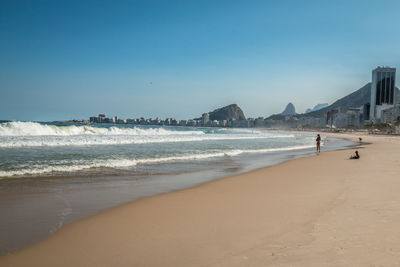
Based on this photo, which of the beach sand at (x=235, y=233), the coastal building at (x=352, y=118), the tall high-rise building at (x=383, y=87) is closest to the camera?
the beach sand at (x=235, y=233)

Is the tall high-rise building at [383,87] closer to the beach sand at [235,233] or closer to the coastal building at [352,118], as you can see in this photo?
the coastal building at [352,118]

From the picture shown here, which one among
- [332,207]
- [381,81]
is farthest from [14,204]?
[381,81]

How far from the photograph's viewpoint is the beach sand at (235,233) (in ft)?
9.68

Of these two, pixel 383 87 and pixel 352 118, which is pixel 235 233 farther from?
pixel 383 87

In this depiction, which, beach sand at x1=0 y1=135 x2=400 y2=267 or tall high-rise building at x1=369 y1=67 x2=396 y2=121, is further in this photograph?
tall high-rise building at x1=369 y1=67 x2=396 y2=121

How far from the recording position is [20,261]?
3.04 metres

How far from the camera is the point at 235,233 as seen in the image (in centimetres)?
371

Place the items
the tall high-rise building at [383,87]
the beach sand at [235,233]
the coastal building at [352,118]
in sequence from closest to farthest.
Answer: the beach sand at [235,233] → the coastal building at [352,118] → the tall high-rise building at [383,87]

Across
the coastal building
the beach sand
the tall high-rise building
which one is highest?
the tall high-rise building

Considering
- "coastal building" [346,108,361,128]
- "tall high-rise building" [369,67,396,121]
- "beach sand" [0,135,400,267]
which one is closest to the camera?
"beach sand" [0,135,400,267]

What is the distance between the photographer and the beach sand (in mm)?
2949

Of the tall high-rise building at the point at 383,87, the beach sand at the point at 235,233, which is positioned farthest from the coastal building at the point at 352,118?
the beach sand at the point at 235,233

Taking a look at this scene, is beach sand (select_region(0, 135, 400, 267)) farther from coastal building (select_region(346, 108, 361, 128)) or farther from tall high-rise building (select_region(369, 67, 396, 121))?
tall high-rise building (select_region(369, 67, 396, 121))

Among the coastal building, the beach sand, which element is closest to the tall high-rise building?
the coastal building
